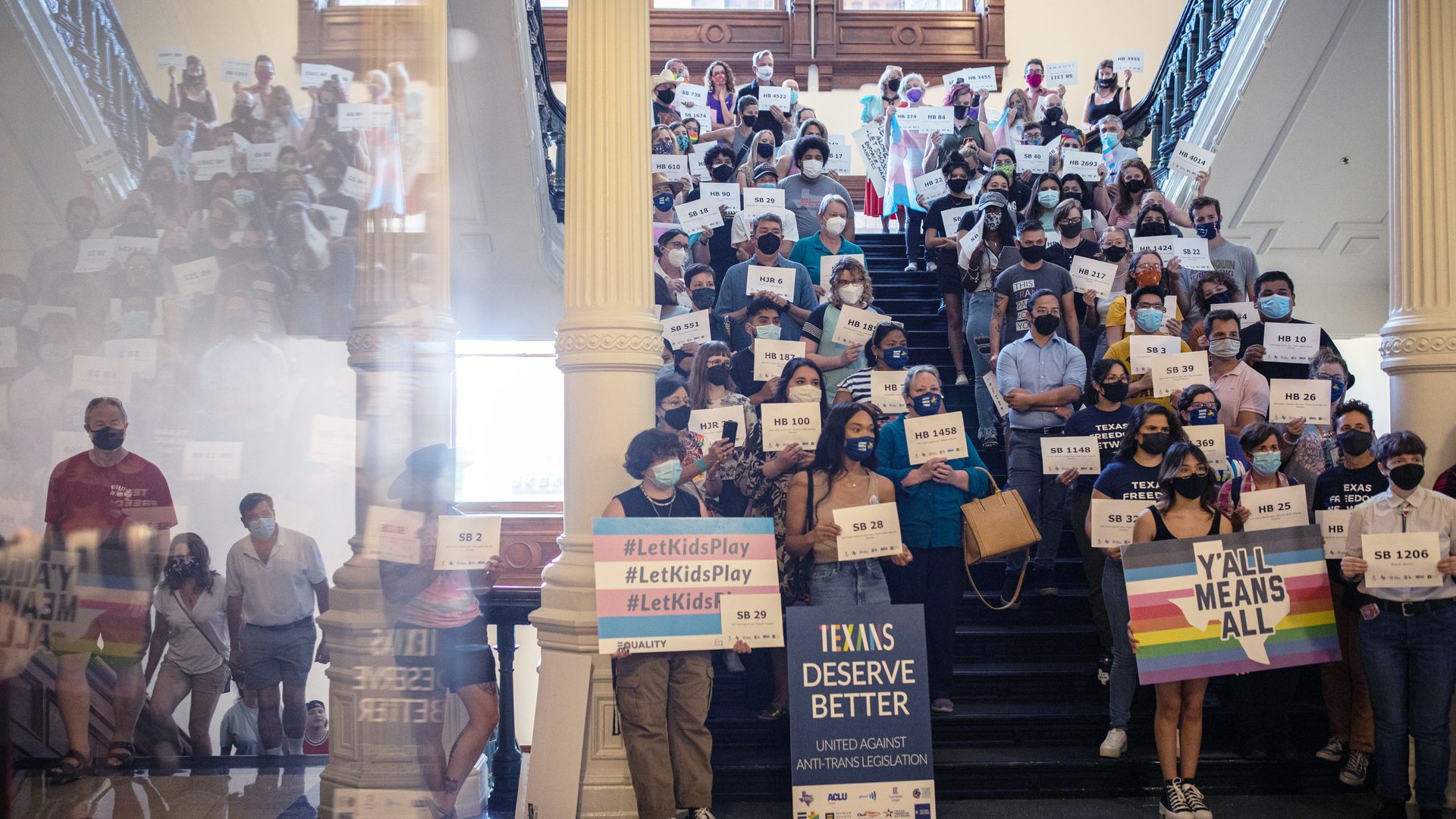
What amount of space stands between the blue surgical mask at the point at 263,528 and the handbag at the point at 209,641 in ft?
0.53

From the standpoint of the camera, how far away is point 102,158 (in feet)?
4.72

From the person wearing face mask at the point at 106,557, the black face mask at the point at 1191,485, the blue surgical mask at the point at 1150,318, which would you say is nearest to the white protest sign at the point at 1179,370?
the blue surgical mask at the point at 1150,318

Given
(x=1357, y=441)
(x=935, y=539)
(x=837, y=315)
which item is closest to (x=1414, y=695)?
(x=1357, y=441)

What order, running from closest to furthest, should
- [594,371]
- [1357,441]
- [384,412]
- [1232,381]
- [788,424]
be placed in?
[384,412], [594,371], [1357,441], [788,424], [1232,381]

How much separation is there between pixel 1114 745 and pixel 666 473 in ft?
8.26

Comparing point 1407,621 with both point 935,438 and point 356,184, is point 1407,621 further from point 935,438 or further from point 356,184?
point 356,184

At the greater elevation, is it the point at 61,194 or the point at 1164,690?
the point at 61,194

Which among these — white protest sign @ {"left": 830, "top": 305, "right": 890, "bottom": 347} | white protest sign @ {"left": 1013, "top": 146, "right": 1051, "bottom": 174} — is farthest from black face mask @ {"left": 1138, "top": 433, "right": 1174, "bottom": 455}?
white protest sign @ {"left": 1013, "top": 146, "right": 1051, "bottom": 174}

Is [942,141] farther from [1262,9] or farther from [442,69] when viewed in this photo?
[442,69]

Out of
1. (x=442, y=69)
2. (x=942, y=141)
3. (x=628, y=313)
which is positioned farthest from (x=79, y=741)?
(x=942, y=141)

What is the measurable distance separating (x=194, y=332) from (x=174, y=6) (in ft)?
1.61

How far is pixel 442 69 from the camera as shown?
3006mm

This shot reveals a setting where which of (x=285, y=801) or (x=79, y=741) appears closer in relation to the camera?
(x=79, y=741)

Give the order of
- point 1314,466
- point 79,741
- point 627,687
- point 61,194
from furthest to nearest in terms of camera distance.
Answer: point 1314,466, point 627,687, point 79,741, point 61,194
